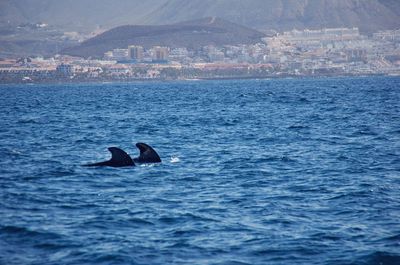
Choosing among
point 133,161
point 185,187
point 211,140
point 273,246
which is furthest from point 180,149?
point 273,246

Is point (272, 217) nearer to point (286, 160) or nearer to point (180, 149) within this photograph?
point (286, 160)

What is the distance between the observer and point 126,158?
29.4 m

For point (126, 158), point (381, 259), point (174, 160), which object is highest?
point (126, 158)

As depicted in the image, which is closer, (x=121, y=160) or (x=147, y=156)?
(x=121, y=160)

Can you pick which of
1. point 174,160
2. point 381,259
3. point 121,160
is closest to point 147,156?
point 121,160

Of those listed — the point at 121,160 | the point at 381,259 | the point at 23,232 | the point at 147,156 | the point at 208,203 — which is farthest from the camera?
the point at 147,156

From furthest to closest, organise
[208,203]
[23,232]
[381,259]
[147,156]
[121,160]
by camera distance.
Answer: [147,156], [121,160], [208,203], [23,232], [381,259]

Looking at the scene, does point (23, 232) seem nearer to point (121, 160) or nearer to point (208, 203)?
point (208, 203)

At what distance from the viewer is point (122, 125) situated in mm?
57375

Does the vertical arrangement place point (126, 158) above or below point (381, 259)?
above

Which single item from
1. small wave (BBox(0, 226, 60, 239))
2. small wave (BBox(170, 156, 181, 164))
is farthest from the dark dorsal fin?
small wave (BBox(0, 226, 60, 239))

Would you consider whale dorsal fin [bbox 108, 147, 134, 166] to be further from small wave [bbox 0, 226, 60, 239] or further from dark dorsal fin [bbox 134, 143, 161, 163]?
small wave [bbox 0, 226, 60, 239]

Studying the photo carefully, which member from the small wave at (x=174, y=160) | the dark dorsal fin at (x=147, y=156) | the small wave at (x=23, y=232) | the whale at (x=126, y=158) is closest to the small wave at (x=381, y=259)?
the small wave at (x=23, y=232)

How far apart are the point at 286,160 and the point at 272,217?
39.7 feet
